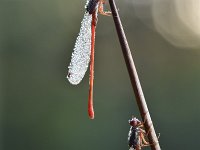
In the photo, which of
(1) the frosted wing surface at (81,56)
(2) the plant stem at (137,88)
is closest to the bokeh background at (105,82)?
(1) the frosted wing surface at (81,56)

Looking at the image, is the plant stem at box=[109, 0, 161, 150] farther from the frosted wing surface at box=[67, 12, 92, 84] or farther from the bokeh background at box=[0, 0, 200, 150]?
the bokeh background at box=[0, 0, 200, 150]

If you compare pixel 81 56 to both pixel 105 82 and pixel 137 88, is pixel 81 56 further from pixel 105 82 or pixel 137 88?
pixel 105 82

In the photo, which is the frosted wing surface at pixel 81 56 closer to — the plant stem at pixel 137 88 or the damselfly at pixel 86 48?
the damselfly at pixel 86 48

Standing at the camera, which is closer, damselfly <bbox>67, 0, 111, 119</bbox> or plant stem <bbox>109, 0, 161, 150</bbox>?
plant stem <bbox>109, 0, 161, 150</bbox>

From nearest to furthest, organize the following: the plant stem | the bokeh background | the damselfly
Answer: the plant stem, the damselfly, the bokeh background

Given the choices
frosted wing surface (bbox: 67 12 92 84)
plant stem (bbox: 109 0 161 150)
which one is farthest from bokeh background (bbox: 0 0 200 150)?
plant stem (bbox: 109 0 161 150)

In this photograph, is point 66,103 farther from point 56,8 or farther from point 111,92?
point 56,8

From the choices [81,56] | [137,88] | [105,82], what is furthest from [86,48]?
[105,82]
